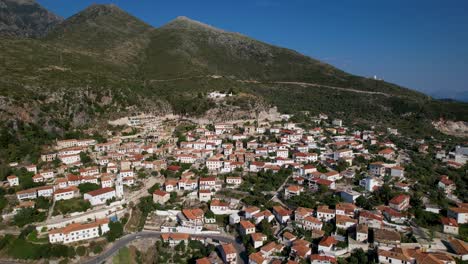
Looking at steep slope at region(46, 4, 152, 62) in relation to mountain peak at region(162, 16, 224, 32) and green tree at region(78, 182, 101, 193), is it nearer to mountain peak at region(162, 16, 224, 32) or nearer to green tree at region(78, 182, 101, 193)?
mountain peak at region(162, 16, 224, 32)

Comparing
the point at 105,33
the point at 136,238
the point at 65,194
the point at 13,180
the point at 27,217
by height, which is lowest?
the point at 136,238

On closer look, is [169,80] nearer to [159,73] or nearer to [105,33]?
[159,73]

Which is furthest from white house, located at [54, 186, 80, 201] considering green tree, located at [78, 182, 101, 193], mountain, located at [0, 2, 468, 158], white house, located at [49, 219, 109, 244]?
mountain, located at [0, 2, 468, 158]

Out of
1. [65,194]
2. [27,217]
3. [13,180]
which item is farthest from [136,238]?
[13,180]

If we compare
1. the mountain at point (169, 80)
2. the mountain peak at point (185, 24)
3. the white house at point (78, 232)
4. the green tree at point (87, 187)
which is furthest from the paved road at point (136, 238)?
the mountain peak at point (185, 24)

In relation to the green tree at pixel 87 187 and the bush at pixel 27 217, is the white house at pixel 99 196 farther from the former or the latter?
the bush at pixel 27 217

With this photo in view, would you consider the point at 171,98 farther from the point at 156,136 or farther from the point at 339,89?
the point at 339,89

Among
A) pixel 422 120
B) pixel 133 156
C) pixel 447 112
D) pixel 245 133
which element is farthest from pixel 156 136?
pixel 447 112

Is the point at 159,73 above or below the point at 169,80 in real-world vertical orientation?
above
